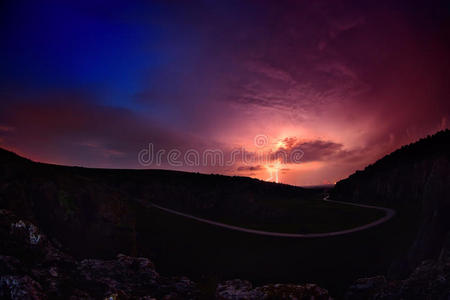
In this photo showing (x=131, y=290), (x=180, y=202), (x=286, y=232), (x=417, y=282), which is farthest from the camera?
(x=180, y=202)

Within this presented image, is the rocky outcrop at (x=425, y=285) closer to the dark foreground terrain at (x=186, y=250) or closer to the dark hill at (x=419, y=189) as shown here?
the dark foreground terrain at (x=186, y=250)

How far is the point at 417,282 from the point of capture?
44.7 feet

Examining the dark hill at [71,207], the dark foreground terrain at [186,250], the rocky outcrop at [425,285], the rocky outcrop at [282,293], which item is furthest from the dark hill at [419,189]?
the dark hill at [71,207]

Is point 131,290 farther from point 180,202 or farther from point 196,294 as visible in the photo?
point 180,202

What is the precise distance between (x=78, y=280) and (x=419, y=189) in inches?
2551

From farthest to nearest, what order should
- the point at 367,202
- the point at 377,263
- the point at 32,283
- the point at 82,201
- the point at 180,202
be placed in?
the point at 180,202
the point at 367,202
the point at 82,201
the point at 377,263
the point at 32,283

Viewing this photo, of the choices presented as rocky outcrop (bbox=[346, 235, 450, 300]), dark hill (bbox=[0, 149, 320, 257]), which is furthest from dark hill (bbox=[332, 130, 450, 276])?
dark hill (bbox=[0, 149, 320, 257])

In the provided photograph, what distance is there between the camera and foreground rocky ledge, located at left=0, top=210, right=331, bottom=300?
12211mm

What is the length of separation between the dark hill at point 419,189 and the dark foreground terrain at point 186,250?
4.8 inches

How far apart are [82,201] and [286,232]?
32471 millimetres

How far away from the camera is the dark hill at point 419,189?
18.1 meters

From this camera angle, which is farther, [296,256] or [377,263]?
[296,256]

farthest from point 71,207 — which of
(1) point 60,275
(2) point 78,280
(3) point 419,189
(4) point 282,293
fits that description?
(3) point 419,189

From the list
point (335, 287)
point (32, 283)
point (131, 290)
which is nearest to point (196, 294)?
point (131, 290)
